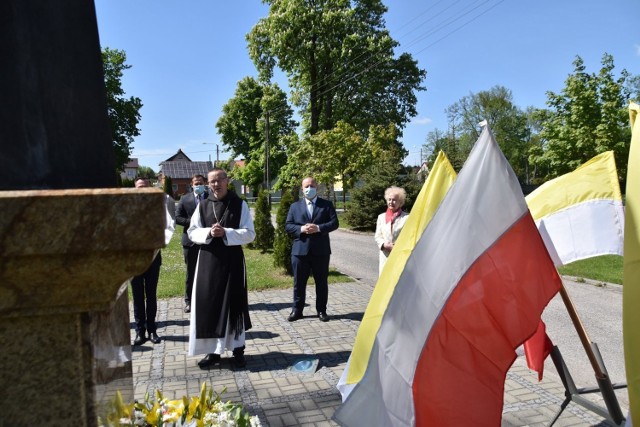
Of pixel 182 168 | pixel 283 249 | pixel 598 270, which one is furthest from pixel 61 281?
pixel 182 168

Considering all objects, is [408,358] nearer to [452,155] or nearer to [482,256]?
[482,256]

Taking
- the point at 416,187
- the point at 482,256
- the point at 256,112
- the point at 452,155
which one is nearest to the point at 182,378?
the point at 482,256

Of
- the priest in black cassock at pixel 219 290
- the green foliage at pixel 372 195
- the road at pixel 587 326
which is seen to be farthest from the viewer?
the green foliage at pixel 372 195

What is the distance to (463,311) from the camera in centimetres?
246

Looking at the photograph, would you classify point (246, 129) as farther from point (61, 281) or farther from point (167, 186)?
point (61, 281)

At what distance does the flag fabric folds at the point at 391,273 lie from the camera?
2.74 metres

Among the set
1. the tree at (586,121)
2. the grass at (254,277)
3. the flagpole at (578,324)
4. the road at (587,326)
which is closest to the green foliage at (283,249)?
the grass at (254,277)

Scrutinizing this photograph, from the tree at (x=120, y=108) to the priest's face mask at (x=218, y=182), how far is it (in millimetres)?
38175

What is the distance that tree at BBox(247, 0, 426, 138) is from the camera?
30438mm

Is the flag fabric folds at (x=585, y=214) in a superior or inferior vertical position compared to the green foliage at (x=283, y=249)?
superior

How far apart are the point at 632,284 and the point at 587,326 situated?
230 inches

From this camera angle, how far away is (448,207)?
254cm

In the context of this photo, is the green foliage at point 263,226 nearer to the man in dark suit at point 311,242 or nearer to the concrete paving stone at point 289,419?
the man in dark suit at point 311,242

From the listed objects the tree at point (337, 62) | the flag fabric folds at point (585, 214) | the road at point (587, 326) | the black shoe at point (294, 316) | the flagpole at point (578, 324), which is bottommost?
the road at point (587, 326)
